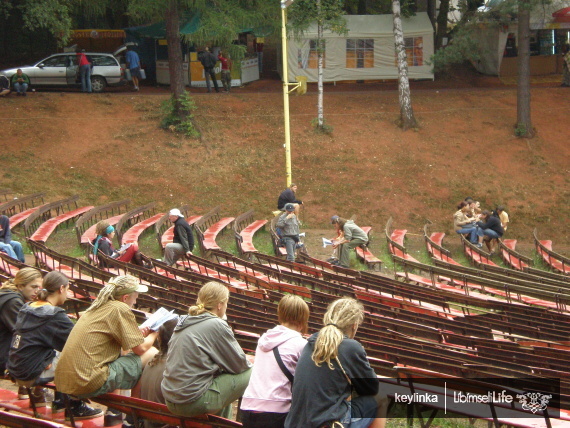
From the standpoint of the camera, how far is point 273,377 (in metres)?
5.46

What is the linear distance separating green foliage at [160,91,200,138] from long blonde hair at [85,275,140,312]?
2328cm

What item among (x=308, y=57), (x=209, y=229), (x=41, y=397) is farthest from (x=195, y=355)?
(x=308, y=57)

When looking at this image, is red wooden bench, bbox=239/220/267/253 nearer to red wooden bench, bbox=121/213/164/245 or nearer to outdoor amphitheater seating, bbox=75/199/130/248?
red wooden bench, bbox=121/213/164/245

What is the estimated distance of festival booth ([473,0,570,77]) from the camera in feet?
118

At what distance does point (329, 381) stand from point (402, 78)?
2649 cm

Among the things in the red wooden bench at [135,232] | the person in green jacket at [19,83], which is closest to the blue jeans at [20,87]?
the person in green jacket at [19,83]

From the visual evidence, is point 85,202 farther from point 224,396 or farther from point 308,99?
point 224,396

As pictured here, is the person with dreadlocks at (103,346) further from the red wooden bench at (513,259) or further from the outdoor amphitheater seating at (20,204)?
the red wooden bench at (513,259)

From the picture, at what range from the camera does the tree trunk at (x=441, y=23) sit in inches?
1459

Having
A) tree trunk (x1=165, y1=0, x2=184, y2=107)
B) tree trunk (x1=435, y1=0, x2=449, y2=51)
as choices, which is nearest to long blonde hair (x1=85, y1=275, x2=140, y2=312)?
tree trunk (x1=165, y1=0, x2=184, y2=107)

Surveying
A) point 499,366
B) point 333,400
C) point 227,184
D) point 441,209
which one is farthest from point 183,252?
point 441,209

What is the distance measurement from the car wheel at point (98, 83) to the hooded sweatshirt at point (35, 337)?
26.8 metres

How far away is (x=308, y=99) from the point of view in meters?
32.9

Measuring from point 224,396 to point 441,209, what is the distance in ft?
73.9
